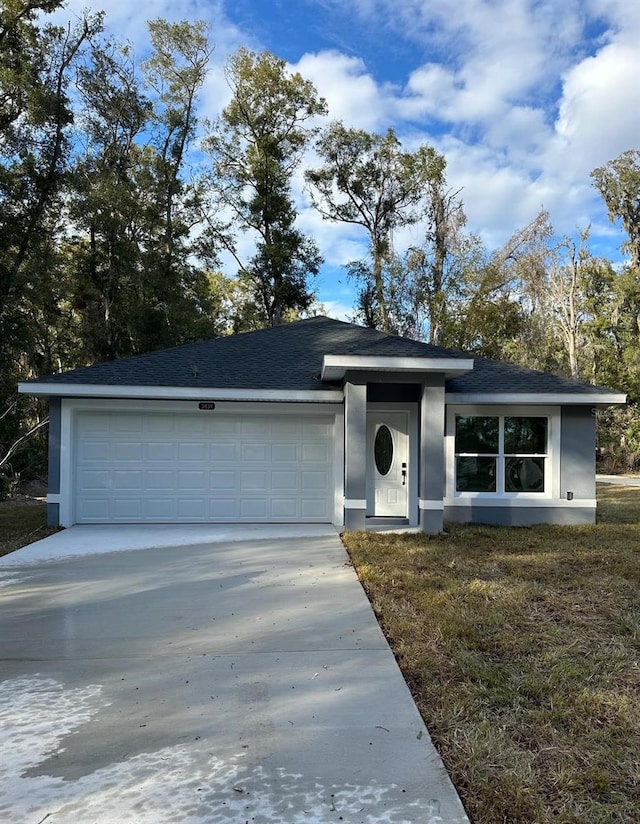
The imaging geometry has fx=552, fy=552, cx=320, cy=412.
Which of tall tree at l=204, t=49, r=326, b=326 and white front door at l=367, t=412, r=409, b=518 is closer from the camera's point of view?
white front door at l=367, t=412, r=409, b=518

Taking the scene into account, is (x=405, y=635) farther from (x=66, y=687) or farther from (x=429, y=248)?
(x=429, y=248)

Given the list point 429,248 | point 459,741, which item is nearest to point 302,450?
point 459,741

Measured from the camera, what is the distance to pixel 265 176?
24969 millimetres

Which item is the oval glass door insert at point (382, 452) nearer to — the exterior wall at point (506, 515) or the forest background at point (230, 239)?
the exterior wall at point (506, 515)

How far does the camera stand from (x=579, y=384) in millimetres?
10609

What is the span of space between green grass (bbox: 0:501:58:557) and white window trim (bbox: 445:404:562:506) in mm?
7118

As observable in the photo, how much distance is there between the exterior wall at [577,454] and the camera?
1033cm

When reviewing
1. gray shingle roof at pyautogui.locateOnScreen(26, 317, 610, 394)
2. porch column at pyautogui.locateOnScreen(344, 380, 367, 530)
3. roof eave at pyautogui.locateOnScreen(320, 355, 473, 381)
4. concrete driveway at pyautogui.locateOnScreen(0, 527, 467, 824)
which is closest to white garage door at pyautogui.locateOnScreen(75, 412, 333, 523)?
gray shingle roof at pyautogui.locateOnScreen(26, 317, 610, 394)

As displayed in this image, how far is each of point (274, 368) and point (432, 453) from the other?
11.8ft

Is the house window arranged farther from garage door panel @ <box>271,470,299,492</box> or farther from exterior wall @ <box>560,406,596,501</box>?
garage door panel @ <box>271,470,299,492</box>

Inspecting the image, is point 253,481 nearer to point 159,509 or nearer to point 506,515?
point 159,509

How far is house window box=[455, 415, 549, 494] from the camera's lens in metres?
10.4

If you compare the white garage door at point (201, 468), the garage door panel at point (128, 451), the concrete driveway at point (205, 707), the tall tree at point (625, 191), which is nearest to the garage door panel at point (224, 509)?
the white garage door at point (201, 468)

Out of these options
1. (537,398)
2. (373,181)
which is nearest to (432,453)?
(537,398)
